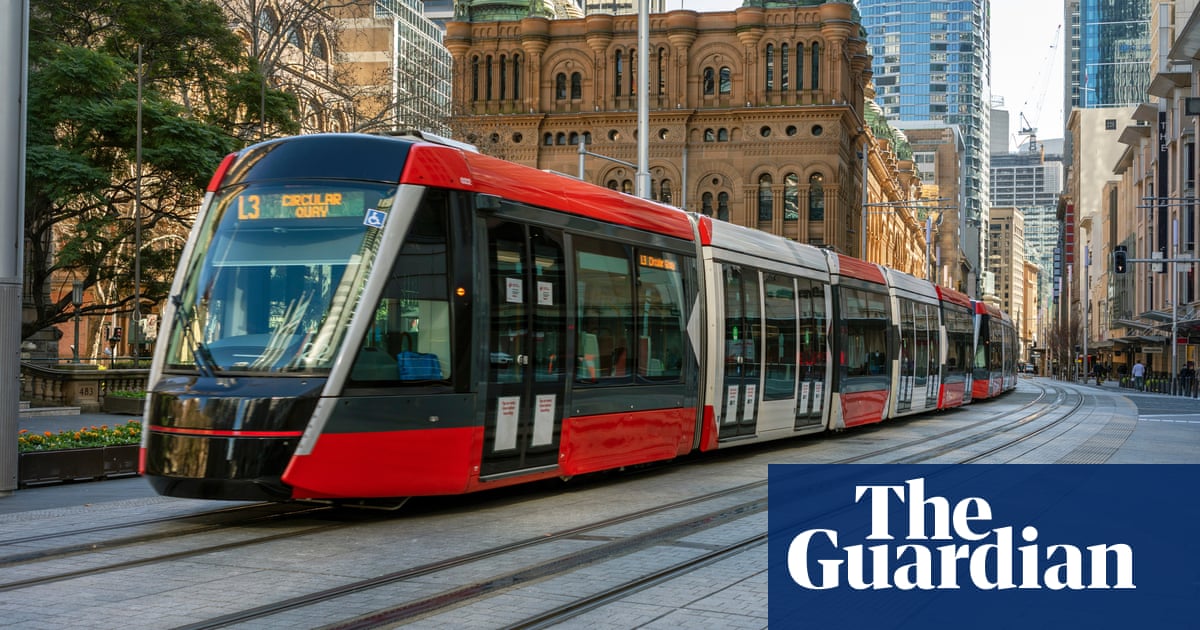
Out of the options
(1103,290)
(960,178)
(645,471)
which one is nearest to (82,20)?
(645,471)

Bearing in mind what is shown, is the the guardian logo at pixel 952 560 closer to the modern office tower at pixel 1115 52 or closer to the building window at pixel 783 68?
the building window at pixel 783 68

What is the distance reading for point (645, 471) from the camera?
1548cm

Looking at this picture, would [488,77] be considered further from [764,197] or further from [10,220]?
[10,220]

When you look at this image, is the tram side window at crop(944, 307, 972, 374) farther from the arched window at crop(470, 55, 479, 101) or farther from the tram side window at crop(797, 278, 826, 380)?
the arched window at crop(470, 55, 479, 101)

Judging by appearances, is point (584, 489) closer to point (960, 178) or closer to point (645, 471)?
point (645, 471)

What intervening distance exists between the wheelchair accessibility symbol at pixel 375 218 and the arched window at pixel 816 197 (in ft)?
230

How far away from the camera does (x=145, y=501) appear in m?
12.3

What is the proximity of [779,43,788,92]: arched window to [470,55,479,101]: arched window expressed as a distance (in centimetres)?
1909

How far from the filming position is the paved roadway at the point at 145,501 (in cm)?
707

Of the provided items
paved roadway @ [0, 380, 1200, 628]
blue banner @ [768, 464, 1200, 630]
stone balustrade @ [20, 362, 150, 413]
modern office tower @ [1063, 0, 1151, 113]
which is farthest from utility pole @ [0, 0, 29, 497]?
modern office tower @ [1063, 0, 1151, 113]

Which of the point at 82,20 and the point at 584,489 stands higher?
the point at 82,20

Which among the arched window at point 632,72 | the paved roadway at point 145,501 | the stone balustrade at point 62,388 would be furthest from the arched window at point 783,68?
the stone balustrade at point 62,388

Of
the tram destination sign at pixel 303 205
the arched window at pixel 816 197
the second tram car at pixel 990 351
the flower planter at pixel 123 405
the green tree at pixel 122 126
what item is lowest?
the flower planter at pixel 123 405

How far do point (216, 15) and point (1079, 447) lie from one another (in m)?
24.4
